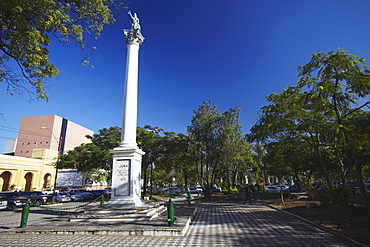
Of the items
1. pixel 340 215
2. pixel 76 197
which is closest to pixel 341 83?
pixel 340 215

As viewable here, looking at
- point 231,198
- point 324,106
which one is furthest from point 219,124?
point 324,106

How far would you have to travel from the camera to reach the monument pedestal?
1092 centimetres

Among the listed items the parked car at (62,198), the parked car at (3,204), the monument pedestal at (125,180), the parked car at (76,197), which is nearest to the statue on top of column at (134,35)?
the monument pedestal at (125,180)

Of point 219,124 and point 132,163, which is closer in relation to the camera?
point 132,163

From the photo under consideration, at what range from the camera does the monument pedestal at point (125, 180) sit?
430 inches

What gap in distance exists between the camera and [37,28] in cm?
777

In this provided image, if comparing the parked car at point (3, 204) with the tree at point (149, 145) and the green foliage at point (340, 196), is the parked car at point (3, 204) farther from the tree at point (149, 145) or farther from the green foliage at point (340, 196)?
the green foliage at point (340, 196)

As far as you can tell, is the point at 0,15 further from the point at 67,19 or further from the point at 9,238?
the point at 9,238

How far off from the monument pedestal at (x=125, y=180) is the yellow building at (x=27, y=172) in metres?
30.7

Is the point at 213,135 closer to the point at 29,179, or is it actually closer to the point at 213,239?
the point at 213,239

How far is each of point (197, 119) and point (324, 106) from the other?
1423cm

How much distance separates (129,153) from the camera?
1148cm

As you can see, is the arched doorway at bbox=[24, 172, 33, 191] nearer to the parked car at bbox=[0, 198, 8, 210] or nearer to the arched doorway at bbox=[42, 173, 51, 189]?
the arched doorway at bbox=[42, 173, 51, 189]

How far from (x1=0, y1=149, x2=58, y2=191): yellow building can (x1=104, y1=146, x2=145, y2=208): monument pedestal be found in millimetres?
30737
